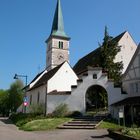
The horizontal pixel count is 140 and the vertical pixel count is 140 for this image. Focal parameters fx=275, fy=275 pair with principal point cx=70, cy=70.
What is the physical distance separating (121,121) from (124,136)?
13.5 metres

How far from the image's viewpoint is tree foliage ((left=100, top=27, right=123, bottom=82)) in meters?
43.8

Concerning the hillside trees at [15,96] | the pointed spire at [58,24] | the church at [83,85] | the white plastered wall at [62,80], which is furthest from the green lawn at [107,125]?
the hillside trees at [15,96]

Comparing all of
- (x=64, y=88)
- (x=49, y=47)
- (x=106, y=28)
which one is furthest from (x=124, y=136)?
(x=49, y=47)

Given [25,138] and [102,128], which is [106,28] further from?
[25,138]

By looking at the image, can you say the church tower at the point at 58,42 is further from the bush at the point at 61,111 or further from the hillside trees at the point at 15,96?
the bush at the point at 61,111

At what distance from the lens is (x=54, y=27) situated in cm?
8044

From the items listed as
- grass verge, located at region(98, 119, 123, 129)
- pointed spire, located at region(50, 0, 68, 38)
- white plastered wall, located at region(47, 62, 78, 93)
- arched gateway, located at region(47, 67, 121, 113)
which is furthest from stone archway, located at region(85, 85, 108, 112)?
pointed spire, located at region(50, 0, 68, 38)

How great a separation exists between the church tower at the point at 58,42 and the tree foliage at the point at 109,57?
3307 cm

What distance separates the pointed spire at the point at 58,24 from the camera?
262ft

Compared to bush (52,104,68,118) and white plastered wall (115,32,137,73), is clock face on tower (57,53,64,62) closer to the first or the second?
white plastered wall (115,32,137,73)

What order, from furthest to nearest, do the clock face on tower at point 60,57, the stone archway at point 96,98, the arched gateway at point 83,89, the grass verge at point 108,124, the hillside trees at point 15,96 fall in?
the hillside trees at point 15,96 < the clock face on tower at point 60,57 < the stone archway at point 96,98 < the arched gateway at point 83,89 < the grass verge at point 108,124

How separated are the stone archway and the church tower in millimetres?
35770

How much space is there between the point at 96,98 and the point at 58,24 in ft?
141

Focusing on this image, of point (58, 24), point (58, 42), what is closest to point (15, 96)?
point (58, 42)
